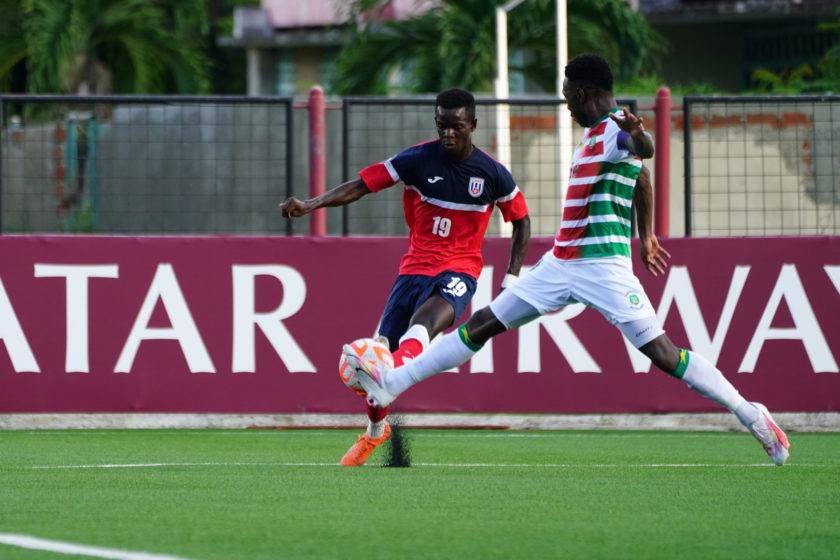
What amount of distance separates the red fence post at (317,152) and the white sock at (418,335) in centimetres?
407

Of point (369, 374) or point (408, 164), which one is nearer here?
point (369, 374)

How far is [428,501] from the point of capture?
8.41 metres

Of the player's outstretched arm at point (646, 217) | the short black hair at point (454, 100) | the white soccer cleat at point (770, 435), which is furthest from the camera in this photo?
the short black hair at point (454, 100)

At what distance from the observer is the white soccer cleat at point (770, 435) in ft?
32.9

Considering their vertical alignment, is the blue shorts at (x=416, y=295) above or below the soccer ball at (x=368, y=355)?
above

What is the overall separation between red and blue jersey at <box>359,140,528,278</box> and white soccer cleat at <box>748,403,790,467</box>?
212 cm

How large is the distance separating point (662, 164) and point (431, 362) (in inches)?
219

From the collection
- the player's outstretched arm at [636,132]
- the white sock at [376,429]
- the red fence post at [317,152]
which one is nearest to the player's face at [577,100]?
the player's outstretched arm at [636,132]

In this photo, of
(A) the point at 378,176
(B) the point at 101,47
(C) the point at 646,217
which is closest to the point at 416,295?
(A) the point at 378,176

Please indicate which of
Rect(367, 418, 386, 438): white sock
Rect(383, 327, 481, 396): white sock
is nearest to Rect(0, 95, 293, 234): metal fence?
Rect(367, 418, 386, 438): white sock

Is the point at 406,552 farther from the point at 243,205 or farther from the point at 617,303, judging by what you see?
the point at 243,205

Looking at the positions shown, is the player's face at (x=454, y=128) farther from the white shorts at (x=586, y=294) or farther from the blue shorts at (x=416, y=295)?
the white shorts at (x=586, y=294)

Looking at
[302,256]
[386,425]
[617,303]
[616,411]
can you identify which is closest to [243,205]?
[302,256]

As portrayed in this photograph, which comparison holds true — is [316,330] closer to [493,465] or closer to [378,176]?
[378,176]
